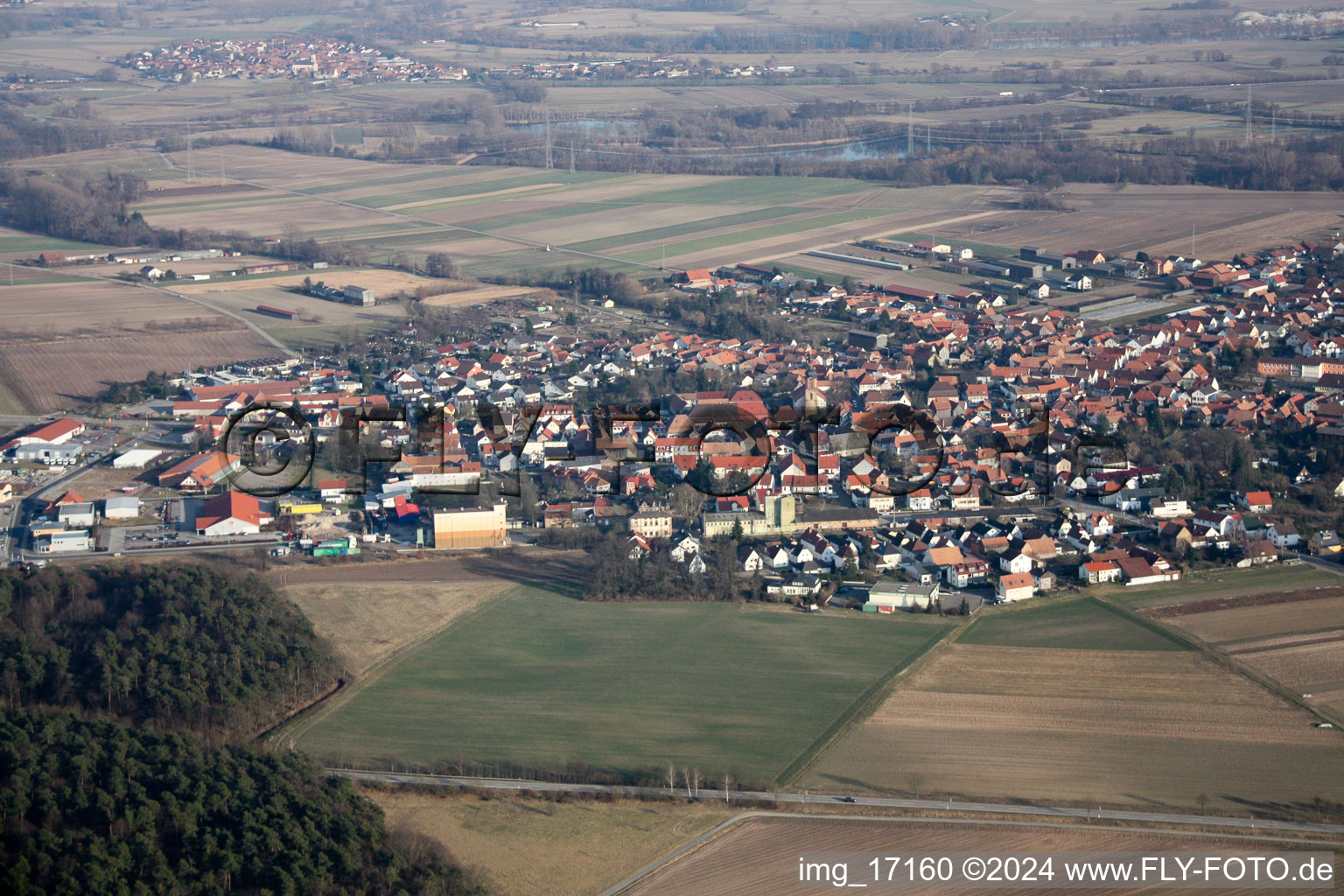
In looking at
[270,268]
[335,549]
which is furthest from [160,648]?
[270,268]

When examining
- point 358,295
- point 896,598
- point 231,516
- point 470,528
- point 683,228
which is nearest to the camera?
point 896,598

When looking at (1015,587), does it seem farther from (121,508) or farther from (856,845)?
(121,508)

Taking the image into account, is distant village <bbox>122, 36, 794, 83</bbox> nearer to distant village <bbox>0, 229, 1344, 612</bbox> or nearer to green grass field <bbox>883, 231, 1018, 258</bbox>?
green grass field <bbox>883, 231, 1018, 258</bbox>

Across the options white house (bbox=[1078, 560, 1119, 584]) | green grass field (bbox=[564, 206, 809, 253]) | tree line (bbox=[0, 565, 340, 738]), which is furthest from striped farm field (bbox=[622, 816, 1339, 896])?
green grass field (bbox=[564, 206, 809, 253])

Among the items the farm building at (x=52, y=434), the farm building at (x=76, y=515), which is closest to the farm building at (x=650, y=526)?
the farm building at (x=76, y=515)

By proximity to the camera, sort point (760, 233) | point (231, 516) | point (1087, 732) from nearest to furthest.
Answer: point (1087, 732)
point (231, 516)
point (760, 233)

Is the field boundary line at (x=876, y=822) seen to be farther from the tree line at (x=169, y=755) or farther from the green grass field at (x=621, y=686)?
the tree line at (x=169, y=755)
